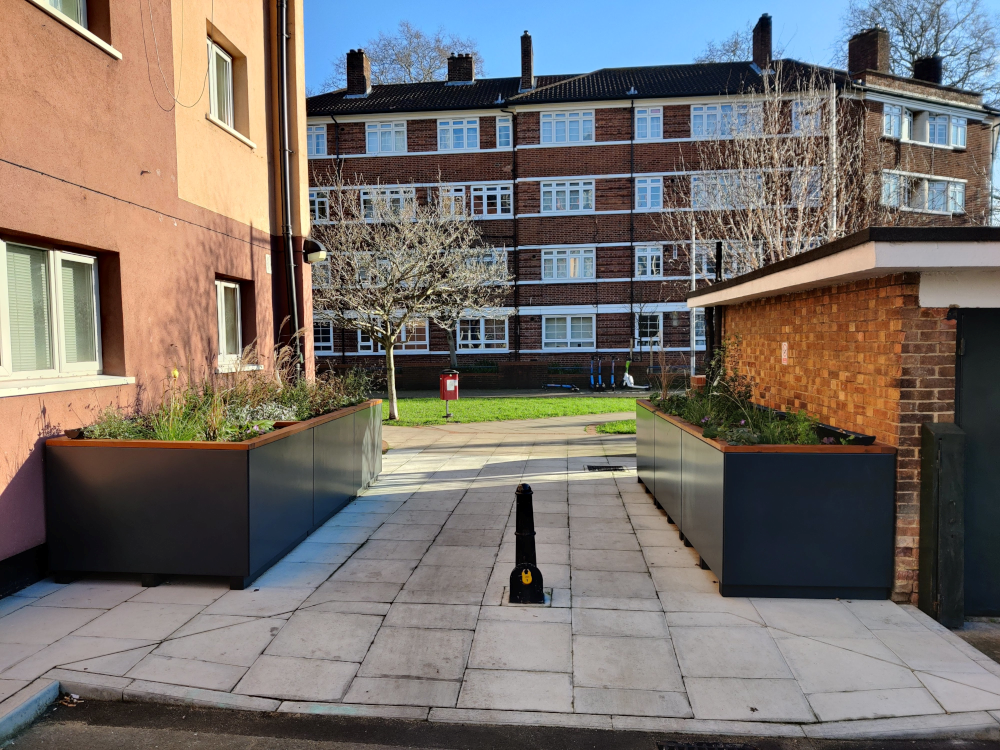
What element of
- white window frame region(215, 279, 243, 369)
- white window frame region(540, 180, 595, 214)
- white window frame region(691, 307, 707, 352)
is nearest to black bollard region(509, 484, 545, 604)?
white window frame region(215, 279, 243, 369)

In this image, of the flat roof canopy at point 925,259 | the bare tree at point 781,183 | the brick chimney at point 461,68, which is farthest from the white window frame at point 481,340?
the flat roof canopy at point 925,259

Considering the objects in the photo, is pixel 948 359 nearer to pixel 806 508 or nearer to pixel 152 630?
pixel 806 508

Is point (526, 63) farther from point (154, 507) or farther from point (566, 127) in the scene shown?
point (154, 507)

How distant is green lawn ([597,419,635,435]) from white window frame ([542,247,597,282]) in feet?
50.9

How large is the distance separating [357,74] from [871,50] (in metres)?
23.7

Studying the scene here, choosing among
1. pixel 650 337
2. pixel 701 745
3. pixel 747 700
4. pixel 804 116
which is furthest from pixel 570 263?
pixel 701 745

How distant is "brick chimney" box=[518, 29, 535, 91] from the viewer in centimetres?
3388

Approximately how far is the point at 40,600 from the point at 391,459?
23.6 ft

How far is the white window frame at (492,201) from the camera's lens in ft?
104

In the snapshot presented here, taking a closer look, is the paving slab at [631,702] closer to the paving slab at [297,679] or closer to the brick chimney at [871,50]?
the paving slab at [297,679]

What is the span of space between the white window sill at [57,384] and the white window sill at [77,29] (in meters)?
2.97

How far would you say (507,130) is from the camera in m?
31.7

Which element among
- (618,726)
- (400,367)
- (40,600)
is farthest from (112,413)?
(400,367)

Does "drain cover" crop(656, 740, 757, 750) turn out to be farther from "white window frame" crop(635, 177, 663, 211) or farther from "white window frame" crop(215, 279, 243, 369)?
"white window frame" crop(635, 177, 663, 211)
